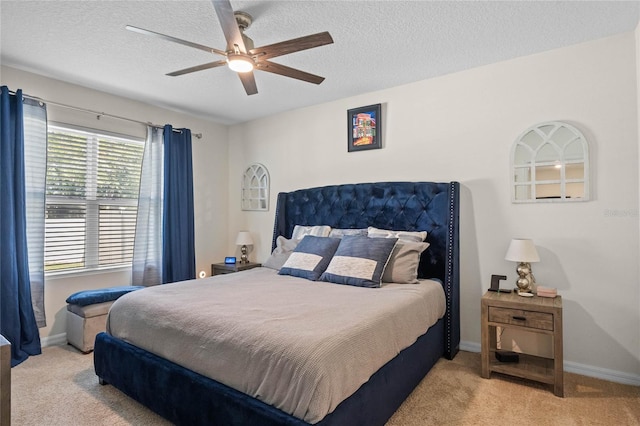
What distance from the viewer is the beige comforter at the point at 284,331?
149 centimetres

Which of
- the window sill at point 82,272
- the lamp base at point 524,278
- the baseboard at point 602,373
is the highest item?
the lamp base at point 524,278

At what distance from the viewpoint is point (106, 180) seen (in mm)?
3783

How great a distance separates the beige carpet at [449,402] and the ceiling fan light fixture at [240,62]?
2217 mm

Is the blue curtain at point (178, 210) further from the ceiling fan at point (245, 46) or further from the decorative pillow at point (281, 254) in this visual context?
the ceiling fan at point (245, 46)

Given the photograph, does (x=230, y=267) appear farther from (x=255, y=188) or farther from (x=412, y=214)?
(x=412, y=214)

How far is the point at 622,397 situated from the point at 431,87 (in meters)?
2.78

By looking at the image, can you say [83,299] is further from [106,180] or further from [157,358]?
[157,358]

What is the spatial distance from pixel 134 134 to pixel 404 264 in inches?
130

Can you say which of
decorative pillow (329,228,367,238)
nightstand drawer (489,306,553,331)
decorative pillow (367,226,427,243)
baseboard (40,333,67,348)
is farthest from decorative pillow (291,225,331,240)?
baseboard (40,333,67,348)

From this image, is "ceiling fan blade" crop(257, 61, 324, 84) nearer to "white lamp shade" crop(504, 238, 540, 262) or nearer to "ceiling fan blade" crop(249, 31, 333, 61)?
"ceiling fan blade" crop(249, 31, 333, 61)

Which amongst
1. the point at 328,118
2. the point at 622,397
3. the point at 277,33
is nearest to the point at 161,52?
the point at 277,33

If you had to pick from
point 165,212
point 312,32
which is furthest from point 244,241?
point 312,32

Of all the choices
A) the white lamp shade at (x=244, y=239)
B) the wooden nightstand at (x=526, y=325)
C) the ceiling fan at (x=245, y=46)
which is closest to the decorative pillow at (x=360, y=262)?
the wooden nightstand at (x=526, y=325)

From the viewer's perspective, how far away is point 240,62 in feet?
7.32
